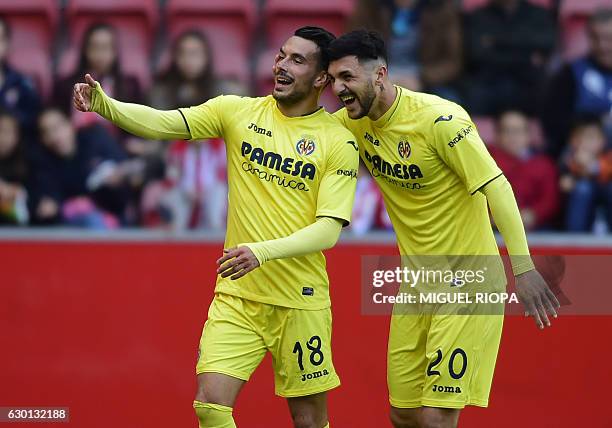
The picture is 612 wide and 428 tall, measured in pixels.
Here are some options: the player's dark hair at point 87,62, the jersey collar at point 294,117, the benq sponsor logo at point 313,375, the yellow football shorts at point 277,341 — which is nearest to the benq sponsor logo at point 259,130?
the jersey collar at point 294,117

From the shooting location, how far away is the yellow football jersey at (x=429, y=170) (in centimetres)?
593

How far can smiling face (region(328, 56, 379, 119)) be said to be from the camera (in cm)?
590

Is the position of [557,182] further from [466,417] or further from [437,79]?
[466,417]

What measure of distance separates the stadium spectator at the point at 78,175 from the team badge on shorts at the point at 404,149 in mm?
3143

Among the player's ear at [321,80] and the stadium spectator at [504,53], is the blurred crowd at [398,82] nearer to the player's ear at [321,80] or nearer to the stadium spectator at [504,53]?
the stadium spectator at [504,53]

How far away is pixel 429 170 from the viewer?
6043 mm

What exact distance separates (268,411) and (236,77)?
2916mm

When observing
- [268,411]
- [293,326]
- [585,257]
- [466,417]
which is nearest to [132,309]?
[268,411]

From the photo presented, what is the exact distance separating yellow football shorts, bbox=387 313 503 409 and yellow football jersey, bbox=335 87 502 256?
0.38 metres

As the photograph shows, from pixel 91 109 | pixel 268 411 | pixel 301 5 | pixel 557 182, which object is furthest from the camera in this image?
pixel 301 5

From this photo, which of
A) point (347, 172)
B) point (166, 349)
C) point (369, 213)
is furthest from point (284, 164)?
point (369, 213)

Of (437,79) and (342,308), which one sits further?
(437,79)

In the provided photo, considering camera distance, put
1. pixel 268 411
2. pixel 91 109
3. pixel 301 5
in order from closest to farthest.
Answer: pixel 91 109 < pixel 268 411 < pixel 301 5

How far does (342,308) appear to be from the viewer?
7.48m
